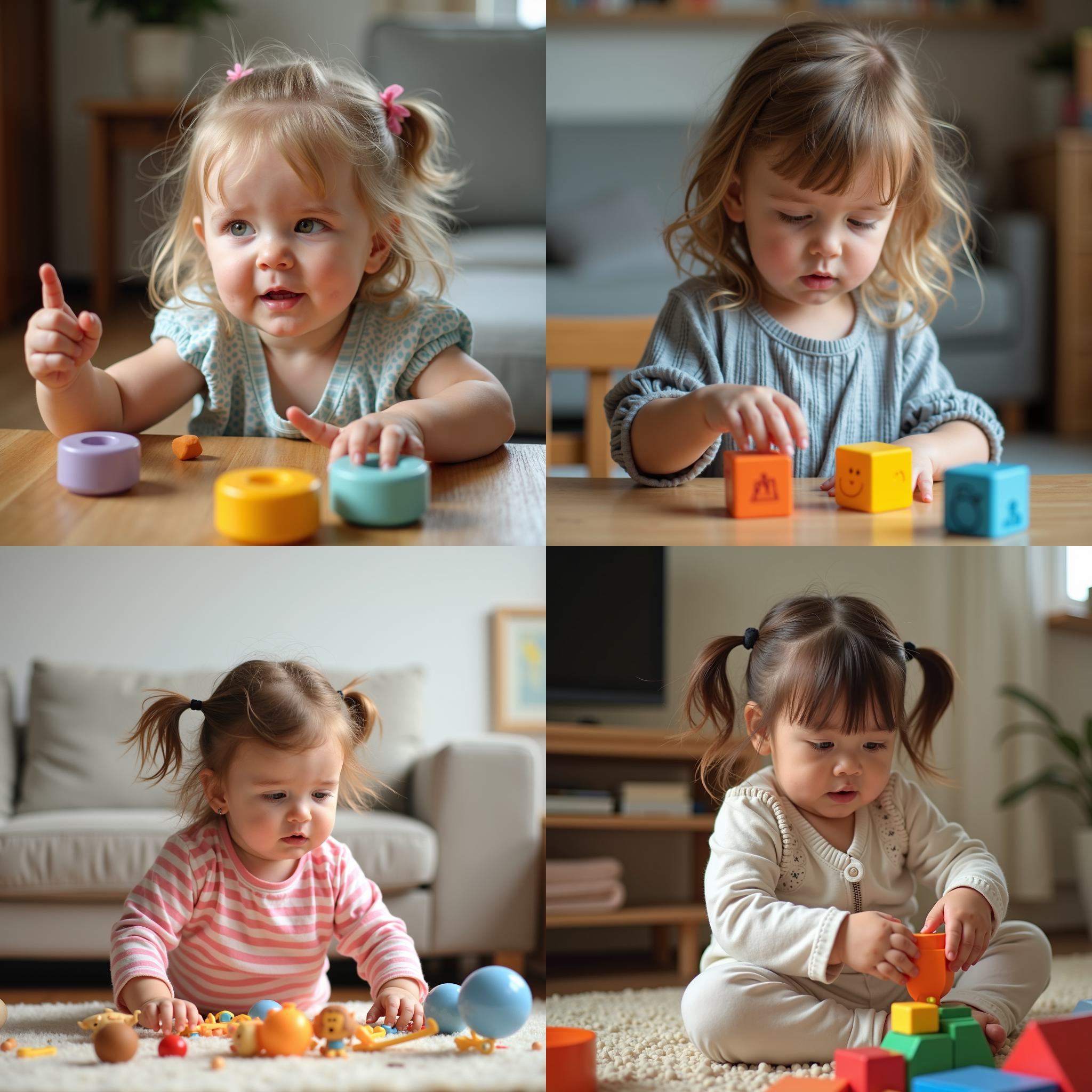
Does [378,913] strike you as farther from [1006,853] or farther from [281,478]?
[1006,853]

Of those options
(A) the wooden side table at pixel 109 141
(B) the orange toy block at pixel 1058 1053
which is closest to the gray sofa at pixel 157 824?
(B) the orange toy block at pixel 1058 1053

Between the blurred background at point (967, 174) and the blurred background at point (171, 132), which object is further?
the blurred background at point (967, 174)

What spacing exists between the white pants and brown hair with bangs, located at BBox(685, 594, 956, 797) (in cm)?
14

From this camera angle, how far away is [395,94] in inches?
36.9

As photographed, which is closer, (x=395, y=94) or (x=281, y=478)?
(x=281, y=478)

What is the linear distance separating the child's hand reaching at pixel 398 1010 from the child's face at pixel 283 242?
0.50 metres

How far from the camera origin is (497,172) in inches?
74.0

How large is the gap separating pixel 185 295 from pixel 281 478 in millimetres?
418

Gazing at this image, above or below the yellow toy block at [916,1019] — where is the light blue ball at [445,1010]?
below

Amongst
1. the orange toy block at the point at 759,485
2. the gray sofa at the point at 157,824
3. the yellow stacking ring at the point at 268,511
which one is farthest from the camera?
the gray sofa at the point at 157,824

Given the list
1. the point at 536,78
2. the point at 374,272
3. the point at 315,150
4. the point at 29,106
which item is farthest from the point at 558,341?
the point at 29,106

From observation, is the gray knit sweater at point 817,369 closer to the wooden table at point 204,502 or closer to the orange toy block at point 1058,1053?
the wooden table at point 204,502

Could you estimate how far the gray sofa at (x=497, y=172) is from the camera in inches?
57.4

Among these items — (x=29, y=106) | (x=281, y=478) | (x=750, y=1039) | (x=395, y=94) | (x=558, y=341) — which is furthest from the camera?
(x=29, y=106)
